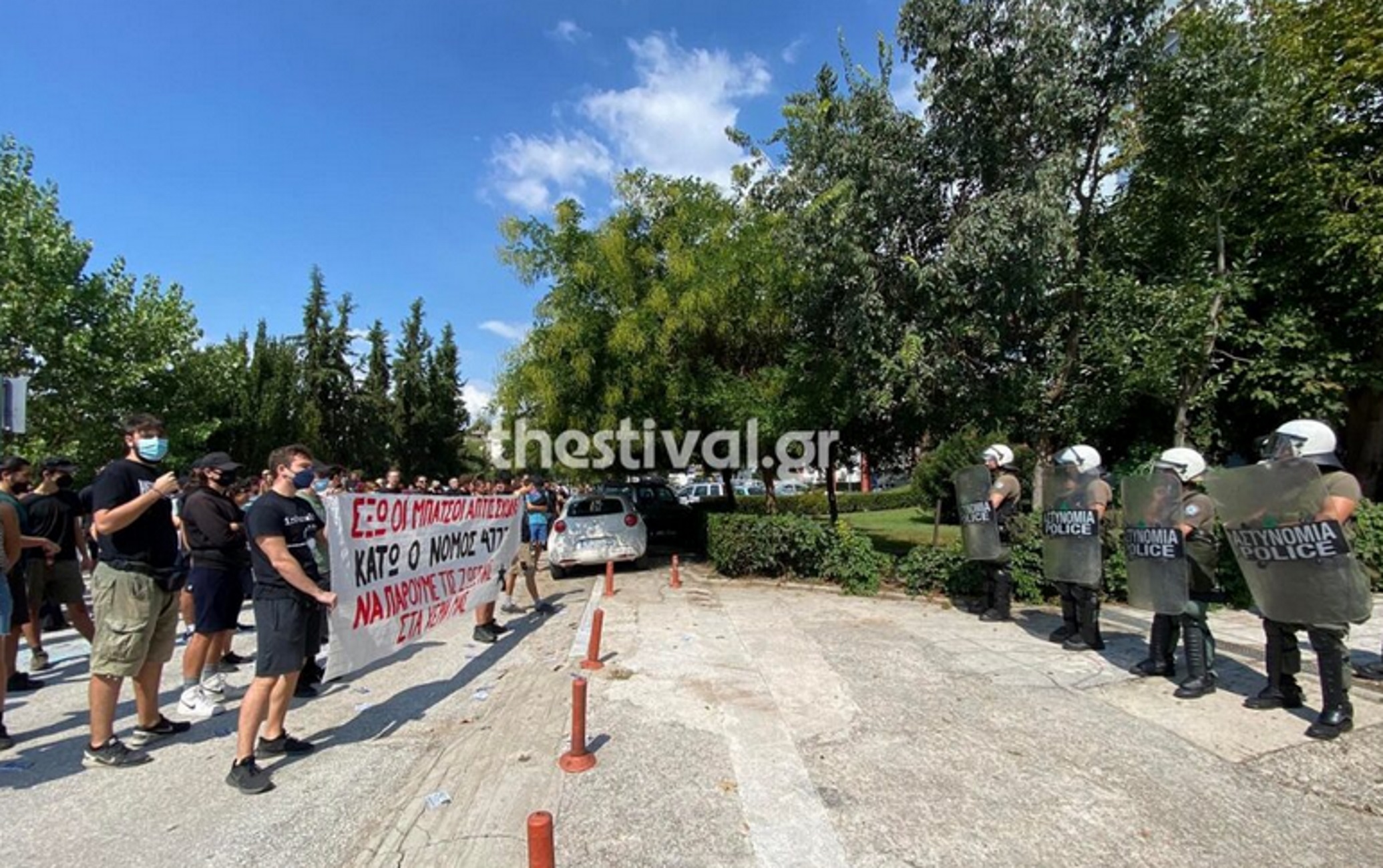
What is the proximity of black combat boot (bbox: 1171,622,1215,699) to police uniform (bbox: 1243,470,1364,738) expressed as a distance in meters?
0.27

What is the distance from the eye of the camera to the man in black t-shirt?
3672mm

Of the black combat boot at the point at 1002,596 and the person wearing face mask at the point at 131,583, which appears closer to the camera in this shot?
the person wearing face mask at the point at 131,583

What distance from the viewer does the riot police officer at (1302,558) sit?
4.11 metres

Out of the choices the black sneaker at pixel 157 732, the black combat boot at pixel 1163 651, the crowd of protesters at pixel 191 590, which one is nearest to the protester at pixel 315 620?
the crowd of protesters at pixel 191 590

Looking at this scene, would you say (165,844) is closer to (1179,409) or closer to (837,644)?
(837,644)

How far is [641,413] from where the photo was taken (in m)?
11.3

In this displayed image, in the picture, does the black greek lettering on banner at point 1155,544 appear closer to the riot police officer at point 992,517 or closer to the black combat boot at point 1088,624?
the black combat boot at point 1088,624

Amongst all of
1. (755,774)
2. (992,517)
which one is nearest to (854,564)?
(992,517)

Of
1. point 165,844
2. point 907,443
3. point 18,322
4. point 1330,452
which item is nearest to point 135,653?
point 165,844

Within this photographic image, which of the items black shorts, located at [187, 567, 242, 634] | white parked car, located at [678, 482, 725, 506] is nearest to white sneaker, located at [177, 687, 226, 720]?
black shorts, located at [187, 567, 242, 634]

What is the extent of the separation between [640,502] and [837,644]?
11151 mm

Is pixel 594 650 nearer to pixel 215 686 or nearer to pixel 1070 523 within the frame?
pixel 215 686

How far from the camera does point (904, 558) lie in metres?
9.36

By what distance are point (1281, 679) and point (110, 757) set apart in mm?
7658
